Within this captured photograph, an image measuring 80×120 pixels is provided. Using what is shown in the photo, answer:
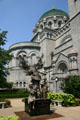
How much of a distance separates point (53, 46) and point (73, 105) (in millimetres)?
25804

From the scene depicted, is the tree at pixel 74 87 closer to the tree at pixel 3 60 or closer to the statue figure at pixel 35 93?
the statue figure at pixel 35 93

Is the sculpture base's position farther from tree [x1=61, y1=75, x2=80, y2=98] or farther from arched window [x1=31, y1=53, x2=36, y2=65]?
arched window [x1=31, y1=53, x2=36, y2=65]

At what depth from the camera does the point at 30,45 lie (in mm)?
36438

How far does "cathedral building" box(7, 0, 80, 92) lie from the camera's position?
21.5 m

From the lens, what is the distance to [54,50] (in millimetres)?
35000

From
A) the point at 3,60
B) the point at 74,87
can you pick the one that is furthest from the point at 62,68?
the point at 3,60

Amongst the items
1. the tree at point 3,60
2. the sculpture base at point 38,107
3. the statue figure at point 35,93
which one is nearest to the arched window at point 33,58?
the tree at point 3,60

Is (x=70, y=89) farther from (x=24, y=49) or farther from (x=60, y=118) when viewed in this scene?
(x=24, y=49)

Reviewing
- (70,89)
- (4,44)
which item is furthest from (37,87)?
(4,44)

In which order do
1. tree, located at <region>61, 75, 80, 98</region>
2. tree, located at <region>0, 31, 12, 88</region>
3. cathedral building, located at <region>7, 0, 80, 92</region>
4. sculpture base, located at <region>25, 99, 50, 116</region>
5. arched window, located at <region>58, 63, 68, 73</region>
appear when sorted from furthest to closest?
arched window, located at <region>58, 63, 68, 73</region>, cathedral building, located at <region>7, 0, 80, 92</region>, tree, located at <region>0, 31, 12, 88</region>, tree, located at <region>61, 75, 80, 98</region>, sculpture base, located at <region>25, 99, 50, 116</region>

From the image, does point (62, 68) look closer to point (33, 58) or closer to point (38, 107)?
point (33, 58)

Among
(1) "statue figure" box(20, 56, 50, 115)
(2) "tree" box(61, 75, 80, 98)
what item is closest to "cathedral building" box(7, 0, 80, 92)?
(1) "statue figure" box(20, 56, 50, 115)

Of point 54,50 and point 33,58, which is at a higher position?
point 54,50

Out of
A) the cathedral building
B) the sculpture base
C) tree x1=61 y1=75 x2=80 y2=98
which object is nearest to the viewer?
the sculpture base
